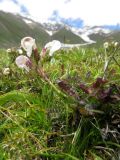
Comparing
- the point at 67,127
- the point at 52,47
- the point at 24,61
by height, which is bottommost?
the point at 67,127

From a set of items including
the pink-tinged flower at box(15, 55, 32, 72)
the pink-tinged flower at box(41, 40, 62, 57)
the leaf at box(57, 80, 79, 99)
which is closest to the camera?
the leaf at box(57, 80, 79, 99)

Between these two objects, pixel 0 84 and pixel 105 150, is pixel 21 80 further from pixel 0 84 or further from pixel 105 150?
pixel 105 150

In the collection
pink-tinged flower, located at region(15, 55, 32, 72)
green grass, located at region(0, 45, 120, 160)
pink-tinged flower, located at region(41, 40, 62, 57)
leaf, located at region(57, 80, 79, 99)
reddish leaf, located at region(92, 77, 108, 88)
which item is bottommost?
green grass, located at region(0, 45, 120, 160)

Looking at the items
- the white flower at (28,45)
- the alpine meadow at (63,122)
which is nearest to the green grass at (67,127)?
the alpine meadow at (63,122)

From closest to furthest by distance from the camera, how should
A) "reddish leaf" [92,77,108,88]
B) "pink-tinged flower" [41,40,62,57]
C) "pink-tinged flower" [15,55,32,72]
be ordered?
"reddish leaf" [92,77,108,88], "pink-tinged flower" [15,55,32,72], "pink-tinged flower" [41,40,62,57]

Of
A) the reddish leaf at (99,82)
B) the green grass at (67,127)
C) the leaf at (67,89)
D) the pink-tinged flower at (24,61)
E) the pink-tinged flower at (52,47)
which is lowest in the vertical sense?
the green grass at (67,127)

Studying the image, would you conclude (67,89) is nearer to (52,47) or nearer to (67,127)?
(67,127)

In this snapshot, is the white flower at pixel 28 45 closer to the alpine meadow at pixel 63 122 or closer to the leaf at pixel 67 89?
the alpine meadow at pixel 63 122

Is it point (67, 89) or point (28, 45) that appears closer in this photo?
point (67, 89)

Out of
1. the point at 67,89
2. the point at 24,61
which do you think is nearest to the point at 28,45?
the point at 24,61

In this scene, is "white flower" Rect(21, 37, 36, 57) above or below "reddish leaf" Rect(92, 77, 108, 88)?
above

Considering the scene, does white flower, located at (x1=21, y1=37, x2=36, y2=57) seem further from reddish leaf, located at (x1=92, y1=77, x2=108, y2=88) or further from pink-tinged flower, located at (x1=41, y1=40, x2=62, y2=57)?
reddish leaf, located at (x1=92, y1=77, x2=108, y2=88)

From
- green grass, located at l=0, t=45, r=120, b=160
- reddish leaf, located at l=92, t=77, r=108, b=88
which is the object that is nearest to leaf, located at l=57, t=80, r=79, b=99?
green grass, located at l=0, t=45, r=120, b=160
